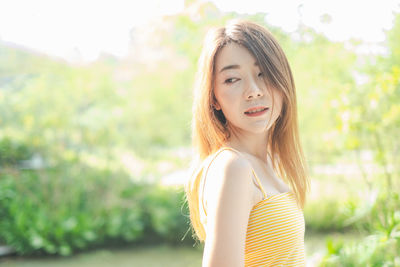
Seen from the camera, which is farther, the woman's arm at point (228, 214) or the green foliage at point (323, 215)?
the green foliage at point (323, 215)

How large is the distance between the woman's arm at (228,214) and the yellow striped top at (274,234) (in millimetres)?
69

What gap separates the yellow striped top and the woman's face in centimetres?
11

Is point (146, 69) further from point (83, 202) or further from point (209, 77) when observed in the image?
point (209, 77)

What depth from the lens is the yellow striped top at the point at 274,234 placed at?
2.98 ft

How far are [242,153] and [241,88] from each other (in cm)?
16

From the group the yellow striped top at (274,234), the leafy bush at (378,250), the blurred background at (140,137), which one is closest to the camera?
the yellow striped top at (274,234)

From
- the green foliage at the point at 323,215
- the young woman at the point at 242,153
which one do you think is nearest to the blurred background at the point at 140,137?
the green foliage at the point at 323,215

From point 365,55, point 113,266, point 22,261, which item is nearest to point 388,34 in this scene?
point 365,55

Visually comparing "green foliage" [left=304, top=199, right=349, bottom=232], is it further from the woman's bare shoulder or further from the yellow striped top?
the woman's bare shoulder

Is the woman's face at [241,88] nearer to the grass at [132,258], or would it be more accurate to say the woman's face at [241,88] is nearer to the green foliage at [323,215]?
the grass at [132,258]

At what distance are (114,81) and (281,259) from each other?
6.83 meters

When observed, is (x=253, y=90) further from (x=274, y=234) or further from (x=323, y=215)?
(x=323, y=215)

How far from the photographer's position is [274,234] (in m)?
0.92

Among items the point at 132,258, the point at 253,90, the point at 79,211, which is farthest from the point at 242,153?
the point at 79,211
